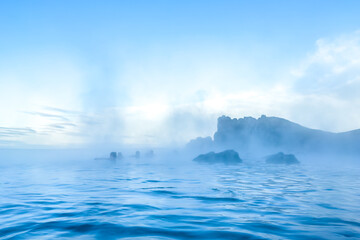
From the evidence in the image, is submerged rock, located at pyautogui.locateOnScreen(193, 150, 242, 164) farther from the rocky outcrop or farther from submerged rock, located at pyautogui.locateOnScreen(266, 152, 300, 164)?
the rocky outcrop

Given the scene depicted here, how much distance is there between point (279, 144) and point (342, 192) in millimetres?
106797

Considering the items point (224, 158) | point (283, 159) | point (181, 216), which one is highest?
point (224, 158)

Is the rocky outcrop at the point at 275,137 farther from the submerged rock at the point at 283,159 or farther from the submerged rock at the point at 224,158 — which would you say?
the submerged rock at the point at 224,158

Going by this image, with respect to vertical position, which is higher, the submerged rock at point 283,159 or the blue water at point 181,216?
the submerged rock at point 283,159

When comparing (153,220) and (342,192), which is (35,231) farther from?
(342,192)

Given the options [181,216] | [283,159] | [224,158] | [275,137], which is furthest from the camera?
[275,137]

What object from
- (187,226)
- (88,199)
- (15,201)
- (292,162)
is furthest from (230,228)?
(292,162)

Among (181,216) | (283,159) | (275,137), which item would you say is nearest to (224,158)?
(283,159)

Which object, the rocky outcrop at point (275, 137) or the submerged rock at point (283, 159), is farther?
the rocky outcrop at point (275, 137)

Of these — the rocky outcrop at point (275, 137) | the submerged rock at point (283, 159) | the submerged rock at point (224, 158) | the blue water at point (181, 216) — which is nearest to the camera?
the blue water at point (181, 216)

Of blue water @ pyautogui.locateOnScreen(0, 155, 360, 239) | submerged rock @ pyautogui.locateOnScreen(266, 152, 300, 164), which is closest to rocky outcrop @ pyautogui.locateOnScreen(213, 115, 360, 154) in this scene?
submerged rock @ pyautogui.locateOnScreen(266, 152, 300, 164)

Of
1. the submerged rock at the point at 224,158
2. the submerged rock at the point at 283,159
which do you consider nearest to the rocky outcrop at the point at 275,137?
the submerged rock at the point at 283,159

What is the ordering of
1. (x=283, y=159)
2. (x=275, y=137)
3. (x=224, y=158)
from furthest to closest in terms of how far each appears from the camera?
(x=275, y=137)
(x=224, y=158)
(x=283, y=159)

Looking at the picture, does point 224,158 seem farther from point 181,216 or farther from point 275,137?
point 275,137
